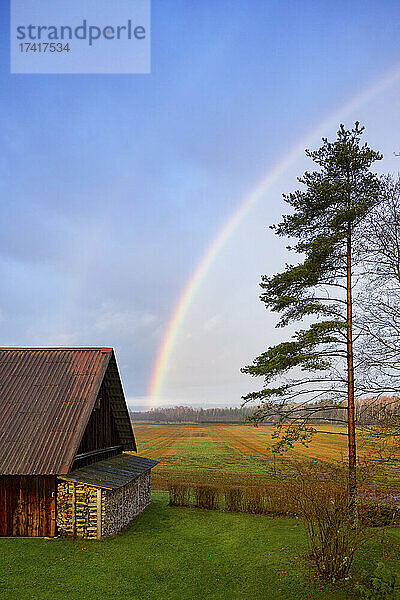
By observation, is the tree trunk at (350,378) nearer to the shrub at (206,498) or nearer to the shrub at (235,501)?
the shrub at (235,501)

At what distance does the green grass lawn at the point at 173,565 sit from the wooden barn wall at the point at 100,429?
11.9 feet

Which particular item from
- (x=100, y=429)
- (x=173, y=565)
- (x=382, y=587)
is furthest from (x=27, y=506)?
(x=382, y=587)

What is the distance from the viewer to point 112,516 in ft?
55.1

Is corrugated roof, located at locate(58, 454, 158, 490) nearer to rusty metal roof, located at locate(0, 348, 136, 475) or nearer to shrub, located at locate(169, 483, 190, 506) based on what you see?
rusty metal roof, located at locate(0, 348, 136, 475)

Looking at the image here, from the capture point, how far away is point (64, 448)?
54.3ft

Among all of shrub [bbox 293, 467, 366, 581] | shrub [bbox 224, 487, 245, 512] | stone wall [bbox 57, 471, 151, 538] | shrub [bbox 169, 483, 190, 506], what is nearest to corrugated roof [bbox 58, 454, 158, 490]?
stone wall [bbox 57, 471, 151, 538]

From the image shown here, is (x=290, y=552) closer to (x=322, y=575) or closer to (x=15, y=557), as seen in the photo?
(x=322, y=575)

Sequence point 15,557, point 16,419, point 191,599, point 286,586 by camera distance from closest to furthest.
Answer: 1. point 191,599
2. point 286,586
3. point 15,557
4. point 16,419

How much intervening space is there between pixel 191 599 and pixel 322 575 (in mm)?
3691

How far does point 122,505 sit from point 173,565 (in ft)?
15.4

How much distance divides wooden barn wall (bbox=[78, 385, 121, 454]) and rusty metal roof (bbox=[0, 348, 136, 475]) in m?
0.70

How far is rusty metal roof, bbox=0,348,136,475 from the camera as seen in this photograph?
1633cm

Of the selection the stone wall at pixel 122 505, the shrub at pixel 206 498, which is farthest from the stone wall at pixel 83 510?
the shrub at pixel 206 498

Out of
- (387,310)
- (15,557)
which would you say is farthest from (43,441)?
(387,310)
